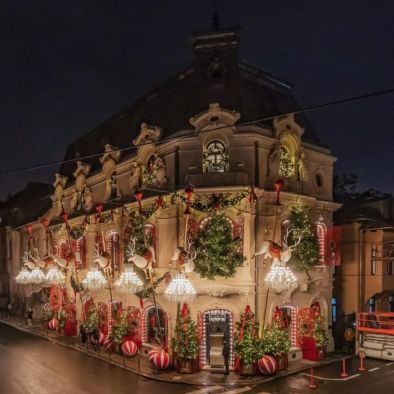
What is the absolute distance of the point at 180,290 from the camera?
20.0 metres

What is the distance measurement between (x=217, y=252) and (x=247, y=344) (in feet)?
14.7

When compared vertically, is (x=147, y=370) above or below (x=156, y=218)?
below

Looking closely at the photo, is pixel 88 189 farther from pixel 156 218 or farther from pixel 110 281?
pixel 156 218

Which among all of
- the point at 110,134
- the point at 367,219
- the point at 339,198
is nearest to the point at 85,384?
the point at 110,134

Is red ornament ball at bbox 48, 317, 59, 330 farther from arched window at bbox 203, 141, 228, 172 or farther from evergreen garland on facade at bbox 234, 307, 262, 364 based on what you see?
arched window at bbox 203, 141, 228, 172

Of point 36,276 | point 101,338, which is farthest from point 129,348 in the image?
point 36,276

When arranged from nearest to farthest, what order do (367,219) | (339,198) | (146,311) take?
(146,311) → (367,219) → (339,198)

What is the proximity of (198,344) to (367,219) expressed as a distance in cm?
1488

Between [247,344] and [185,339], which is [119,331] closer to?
[185,339]

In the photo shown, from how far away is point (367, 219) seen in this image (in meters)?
29.5

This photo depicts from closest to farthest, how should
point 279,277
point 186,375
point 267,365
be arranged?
point 279,277, point 267,365, point 186,375

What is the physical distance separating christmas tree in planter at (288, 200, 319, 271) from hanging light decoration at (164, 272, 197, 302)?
5733mm

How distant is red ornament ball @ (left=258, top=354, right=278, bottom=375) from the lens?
20594mm

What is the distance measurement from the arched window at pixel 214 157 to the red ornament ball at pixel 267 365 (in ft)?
30.7
